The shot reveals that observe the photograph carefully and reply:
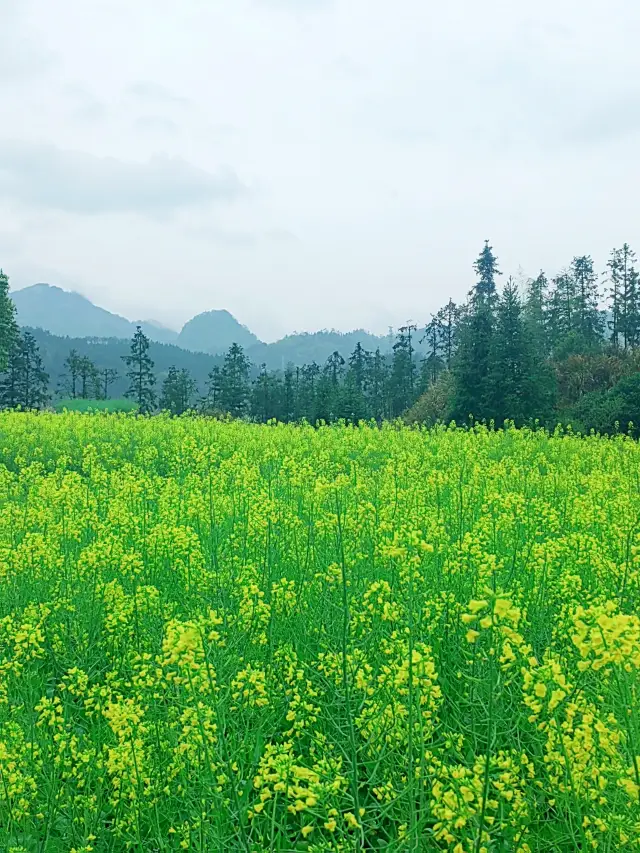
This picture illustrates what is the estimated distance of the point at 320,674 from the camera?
3367mm

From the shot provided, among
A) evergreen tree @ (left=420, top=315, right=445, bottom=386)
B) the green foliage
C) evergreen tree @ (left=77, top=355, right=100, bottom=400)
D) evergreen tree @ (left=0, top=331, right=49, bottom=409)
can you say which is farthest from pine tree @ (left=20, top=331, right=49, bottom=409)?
evergreen tree @ (left=420, top=315, right=445, bottom=386)

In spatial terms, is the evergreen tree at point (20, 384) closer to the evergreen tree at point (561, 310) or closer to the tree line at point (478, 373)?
the tree line at point (478, 373)

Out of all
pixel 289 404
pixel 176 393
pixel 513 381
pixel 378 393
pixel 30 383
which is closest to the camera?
pixel 513 381

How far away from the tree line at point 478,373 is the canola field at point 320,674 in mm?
16354

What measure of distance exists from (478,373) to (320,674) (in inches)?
969

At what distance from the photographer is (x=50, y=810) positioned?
8.85ft

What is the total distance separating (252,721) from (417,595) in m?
1.28

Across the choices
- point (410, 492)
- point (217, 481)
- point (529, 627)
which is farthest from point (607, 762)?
point (217, 481)

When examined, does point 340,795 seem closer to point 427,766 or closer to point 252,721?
point 427,766

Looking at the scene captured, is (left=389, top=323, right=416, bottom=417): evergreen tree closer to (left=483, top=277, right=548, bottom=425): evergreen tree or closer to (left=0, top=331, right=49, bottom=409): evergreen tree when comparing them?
(left=483, top=277, right=548, bottom=425): evergreen tree

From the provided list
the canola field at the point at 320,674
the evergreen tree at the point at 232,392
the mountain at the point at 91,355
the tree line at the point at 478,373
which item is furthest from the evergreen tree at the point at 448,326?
the mountain at the point at 91,355

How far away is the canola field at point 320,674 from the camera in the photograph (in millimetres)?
2299

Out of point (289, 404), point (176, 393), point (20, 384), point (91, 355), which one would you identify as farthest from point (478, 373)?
point (91, 355)

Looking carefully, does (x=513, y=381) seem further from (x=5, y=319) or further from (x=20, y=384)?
(x=20, y=384)
